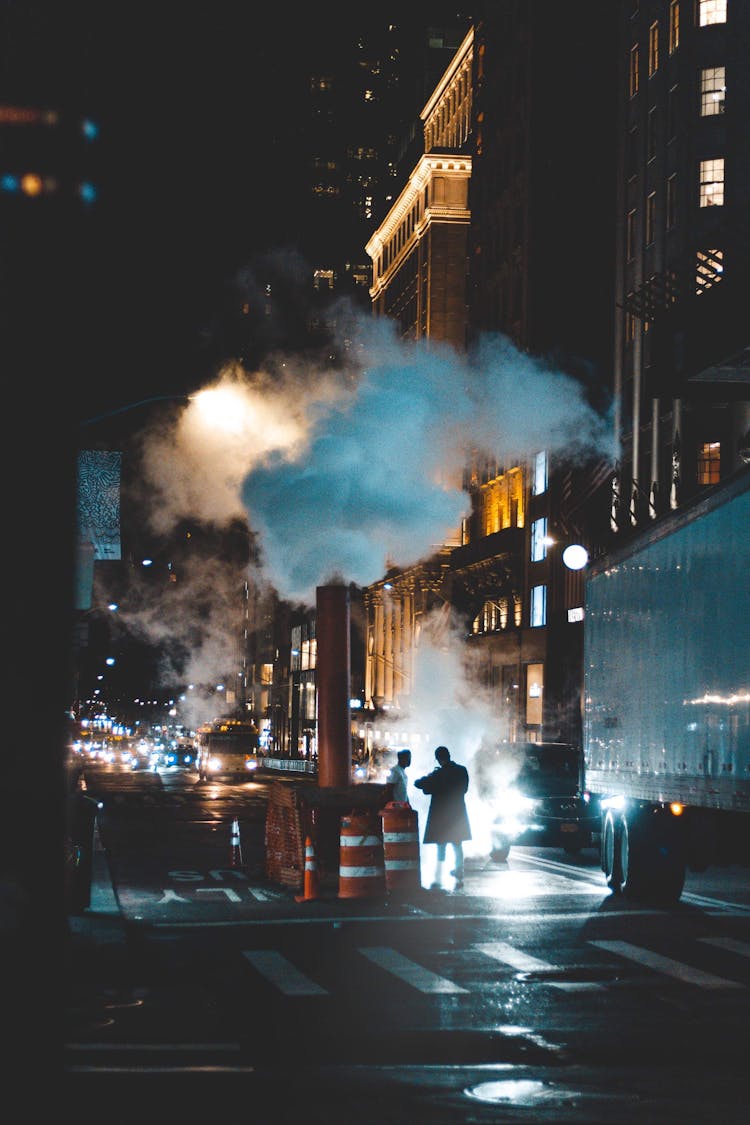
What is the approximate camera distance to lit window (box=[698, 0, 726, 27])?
48.3 metres

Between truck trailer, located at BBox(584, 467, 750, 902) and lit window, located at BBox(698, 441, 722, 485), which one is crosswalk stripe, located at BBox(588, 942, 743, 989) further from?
lit window, located at BBox(698, 441, 722, 485)

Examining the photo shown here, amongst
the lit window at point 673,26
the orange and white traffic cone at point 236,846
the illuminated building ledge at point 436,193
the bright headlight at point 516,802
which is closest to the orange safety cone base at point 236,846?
the orange and white traffic cone at point 236,846

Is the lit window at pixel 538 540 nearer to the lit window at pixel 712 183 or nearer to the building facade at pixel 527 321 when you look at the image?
the building facade at pixel 527 321

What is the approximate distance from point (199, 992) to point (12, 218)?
27.9ft

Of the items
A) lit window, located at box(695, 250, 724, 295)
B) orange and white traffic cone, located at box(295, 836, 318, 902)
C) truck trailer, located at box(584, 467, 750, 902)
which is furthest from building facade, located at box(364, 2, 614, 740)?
orange and white traffic cone, located at box(295, 836, 318, 902)

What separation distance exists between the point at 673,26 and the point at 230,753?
3693 centimetres

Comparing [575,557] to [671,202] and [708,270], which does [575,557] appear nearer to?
[708,270]

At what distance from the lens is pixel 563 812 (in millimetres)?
23781

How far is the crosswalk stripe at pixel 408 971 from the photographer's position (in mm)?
11883

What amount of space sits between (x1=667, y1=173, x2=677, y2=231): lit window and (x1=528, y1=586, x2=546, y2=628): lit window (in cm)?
1747

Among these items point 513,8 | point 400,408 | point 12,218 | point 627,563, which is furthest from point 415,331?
point 12,218

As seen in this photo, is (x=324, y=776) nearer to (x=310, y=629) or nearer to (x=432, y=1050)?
(x=432, y=1050)

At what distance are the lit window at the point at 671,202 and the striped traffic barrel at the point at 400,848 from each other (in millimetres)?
35395

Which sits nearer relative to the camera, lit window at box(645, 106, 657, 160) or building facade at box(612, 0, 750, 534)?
building facade at box(612, 0, 750, 534)
